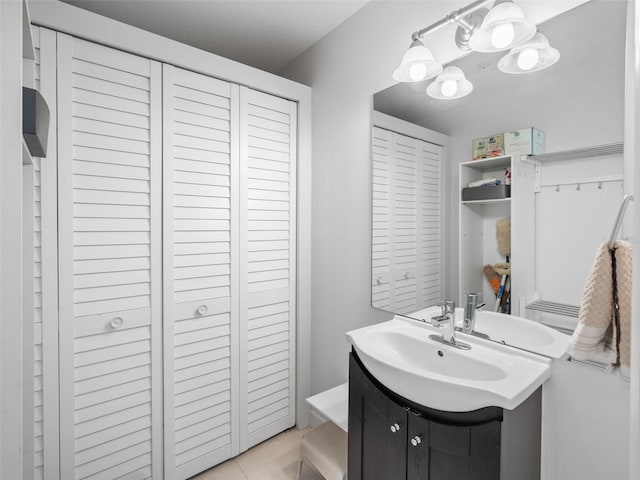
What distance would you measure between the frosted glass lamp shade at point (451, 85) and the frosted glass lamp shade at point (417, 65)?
0.12 feet

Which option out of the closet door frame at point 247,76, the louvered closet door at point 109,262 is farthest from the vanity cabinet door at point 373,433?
the louvered closet door at point 109,262

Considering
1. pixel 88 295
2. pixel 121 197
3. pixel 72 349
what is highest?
pixel 121 197

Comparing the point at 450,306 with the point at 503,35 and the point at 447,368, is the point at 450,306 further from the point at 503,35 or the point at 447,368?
the point at 503,35

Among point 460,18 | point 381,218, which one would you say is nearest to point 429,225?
point 381,218

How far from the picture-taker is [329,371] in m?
1.97

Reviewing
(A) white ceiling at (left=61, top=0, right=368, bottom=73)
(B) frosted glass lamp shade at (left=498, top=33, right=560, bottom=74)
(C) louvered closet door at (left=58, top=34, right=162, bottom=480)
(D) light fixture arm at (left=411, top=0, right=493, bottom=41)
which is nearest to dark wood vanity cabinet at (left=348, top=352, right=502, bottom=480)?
(C) louvered closet door at (left=58, top=34, right=162, bottom=480)

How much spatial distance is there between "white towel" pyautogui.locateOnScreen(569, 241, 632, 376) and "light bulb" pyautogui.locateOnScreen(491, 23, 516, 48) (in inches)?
32.0

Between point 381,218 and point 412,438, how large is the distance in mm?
968

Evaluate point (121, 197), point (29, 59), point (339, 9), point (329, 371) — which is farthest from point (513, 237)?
point (29, 59)

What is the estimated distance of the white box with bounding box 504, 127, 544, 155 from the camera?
1113 millimetres

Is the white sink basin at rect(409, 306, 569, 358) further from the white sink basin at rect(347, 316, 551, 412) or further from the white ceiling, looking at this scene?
the white ceiling

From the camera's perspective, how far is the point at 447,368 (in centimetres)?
121

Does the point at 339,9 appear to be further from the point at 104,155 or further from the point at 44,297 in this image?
the point at 44,297

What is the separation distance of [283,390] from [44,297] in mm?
1314
